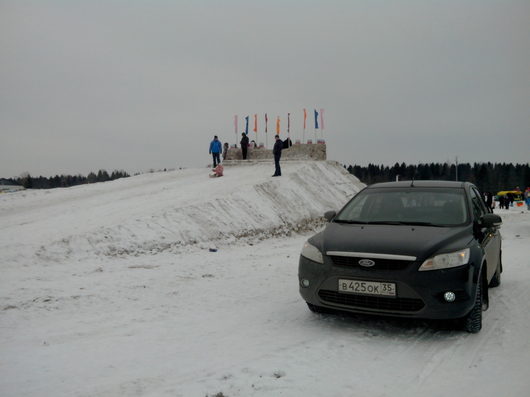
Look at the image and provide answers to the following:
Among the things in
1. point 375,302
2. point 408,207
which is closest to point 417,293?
point 375,302

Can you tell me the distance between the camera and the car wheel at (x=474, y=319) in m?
5.10

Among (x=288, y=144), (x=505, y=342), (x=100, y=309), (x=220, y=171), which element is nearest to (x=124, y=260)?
(x=100, y=309)

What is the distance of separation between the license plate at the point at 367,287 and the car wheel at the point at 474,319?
1018mm

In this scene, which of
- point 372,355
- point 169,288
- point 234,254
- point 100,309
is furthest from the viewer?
point 234,254

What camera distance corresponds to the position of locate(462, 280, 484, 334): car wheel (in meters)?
5.10

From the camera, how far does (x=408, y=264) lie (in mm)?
4863

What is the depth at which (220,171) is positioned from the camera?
22734 millimetres

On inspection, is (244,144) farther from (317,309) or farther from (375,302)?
(375,302)

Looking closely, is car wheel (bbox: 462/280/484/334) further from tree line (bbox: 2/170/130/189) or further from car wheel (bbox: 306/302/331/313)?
tree line (bbox: 2/170/130/189)

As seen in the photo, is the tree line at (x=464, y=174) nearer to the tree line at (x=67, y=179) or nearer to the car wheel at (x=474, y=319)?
the tree line at (x=67, y=179)

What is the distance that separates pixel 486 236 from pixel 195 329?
410 centimetres

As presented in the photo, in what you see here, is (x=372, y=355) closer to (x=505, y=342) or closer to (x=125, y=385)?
(x=505, y=342)

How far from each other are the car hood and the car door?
1.16 ft

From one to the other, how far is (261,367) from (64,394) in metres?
1.77
